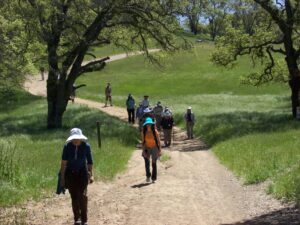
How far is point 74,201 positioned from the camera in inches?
386

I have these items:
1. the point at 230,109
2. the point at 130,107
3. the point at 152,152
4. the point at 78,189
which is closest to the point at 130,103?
the point at 130,107

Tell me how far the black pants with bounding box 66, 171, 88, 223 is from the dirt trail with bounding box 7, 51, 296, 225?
2.49ft

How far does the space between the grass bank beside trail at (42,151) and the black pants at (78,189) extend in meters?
3.03

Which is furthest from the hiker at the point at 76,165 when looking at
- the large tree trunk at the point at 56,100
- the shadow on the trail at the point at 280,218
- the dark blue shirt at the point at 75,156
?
the large tree trunk at the point at 56,100

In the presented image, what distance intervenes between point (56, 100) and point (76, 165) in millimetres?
19473

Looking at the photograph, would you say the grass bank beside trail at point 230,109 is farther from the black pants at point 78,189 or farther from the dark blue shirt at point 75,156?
the dark blue shirt at point 75,156

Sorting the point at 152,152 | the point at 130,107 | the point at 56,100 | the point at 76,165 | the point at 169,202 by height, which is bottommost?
the point at 169,202

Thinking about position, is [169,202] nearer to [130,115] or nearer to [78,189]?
[78,189]

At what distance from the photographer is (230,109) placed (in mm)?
42469

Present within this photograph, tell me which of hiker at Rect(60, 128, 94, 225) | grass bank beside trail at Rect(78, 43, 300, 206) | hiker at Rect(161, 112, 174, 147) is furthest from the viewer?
hiker at Rect(161, 112, 174, 147)

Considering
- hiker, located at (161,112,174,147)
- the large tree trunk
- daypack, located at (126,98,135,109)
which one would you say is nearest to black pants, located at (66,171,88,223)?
hiker, located at (161,112,174,147)

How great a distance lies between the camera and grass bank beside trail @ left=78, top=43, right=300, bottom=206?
50.6ft

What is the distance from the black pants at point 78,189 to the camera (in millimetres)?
9609

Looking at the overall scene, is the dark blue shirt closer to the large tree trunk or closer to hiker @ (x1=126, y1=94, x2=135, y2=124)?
the large tree trunk
